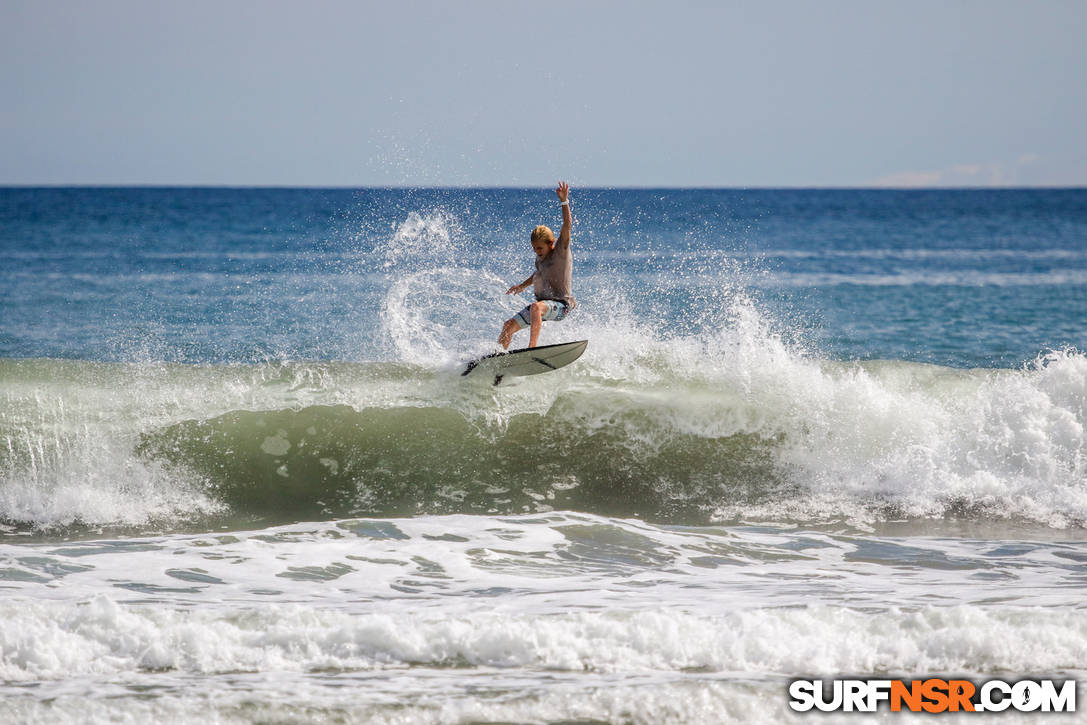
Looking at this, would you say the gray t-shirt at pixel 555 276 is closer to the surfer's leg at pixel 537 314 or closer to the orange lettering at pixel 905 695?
the surfer's leg at pixel 537 314

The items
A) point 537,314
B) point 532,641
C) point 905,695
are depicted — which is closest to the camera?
point 905,695

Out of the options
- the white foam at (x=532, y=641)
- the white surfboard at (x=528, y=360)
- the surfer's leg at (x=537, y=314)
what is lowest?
the white foam at (x=532, y=641)

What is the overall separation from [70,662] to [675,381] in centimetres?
745

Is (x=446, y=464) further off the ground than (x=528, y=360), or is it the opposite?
(x=528, y=360)

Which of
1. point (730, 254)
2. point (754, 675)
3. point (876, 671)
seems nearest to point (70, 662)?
point (754, 675)

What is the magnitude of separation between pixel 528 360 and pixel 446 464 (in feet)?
4.64

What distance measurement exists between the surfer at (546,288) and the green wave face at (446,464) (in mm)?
1334

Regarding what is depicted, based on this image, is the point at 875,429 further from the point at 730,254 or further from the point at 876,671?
the point at 730,254

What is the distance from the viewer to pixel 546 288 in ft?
32.7

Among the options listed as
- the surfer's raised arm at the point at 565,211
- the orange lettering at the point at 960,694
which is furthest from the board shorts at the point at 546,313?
the orange lettering at the point at 960,694

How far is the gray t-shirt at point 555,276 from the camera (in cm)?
987

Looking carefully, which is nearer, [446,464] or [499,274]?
[446,464]

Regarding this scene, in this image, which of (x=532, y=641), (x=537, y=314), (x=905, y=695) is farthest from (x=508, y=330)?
(x=905, y=695)

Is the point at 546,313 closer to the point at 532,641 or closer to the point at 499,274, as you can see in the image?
the point at 532,641
